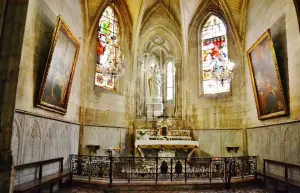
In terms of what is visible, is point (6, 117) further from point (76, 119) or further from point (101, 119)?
point (101, 119)

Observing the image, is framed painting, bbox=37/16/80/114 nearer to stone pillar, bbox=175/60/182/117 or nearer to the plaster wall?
the plaster wall

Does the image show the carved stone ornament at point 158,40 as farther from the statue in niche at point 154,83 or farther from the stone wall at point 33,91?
the stone wall at point 33,91

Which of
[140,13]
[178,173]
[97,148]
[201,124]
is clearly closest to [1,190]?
[178,173]

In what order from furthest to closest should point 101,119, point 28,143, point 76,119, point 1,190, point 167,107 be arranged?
point 167,107, point 101,119, point 76,119, point 28,143, point 1,190

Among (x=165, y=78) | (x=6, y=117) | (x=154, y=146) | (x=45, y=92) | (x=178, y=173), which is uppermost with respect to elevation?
(x=165, y=78)

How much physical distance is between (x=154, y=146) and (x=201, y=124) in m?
3.05

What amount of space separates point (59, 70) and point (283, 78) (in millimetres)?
7065

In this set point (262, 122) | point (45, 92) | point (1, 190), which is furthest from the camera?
point (262, 122)

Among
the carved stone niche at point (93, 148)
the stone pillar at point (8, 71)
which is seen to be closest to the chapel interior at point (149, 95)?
the stone pillar at point (8, 71)

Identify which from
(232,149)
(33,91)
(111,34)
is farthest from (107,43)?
(232,149)

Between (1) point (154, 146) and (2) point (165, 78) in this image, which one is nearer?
(1) point (154, 146)

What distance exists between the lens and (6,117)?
5.57 m

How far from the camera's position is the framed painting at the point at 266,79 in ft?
27.6

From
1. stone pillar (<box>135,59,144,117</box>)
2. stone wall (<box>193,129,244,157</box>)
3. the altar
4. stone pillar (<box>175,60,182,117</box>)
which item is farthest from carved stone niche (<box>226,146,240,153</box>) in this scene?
stone pillar (<box>135,59,144,117</box>)
